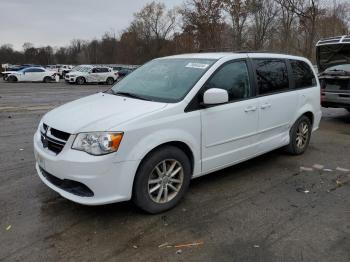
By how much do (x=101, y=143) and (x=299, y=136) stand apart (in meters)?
3.98

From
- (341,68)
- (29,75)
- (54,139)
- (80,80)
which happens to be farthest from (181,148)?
(29,75)

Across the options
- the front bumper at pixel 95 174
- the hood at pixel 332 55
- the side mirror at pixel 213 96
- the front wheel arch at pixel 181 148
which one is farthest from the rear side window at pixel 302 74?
the hood at pixel 332 55

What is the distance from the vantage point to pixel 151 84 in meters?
4.87

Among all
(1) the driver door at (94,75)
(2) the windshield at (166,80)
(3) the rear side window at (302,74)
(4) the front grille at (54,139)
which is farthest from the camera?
(1) the driver door at (94,75)

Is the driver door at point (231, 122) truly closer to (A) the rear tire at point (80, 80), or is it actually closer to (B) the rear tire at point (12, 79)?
(A) the rear tire at point (80, 80)

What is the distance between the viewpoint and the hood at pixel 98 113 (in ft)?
12.4

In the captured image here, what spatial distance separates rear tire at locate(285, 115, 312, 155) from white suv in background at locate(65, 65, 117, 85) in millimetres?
27659

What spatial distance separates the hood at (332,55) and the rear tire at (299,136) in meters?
4.73

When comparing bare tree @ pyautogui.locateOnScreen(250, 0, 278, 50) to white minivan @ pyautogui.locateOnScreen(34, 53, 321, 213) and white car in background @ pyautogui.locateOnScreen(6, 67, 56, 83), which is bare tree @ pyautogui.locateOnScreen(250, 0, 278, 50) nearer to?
white car in background @ pyautogui.locateOnScreen(6, 67, 56, 83)

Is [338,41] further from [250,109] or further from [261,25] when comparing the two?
[261,25]

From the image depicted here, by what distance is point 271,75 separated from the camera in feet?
18.4

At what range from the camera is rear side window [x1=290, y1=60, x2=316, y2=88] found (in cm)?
618

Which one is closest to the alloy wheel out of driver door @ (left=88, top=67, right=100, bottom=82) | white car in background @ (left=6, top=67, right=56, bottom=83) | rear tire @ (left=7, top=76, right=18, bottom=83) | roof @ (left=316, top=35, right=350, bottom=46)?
roof @ (left=316, top=35, right=350, bottom=46)

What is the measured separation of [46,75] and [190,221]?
108 feet
